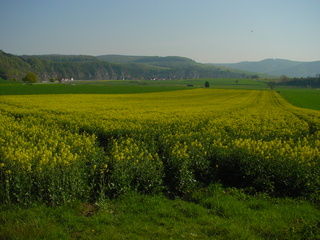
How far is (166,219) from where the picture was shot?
8.22m

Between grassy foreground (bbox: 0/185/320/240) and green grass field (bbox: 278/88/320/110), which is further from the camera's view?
green grass field (bbox: 278/88/320/110)

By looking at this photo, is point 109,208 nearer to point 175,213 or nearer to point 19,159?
point 175,213

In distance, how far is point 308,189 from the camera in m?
10.3

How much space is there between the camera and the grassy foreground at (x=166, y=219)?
7.30 meters

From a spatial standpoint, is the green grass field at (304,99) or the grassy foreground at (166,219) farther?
the green grass field at (304,99)

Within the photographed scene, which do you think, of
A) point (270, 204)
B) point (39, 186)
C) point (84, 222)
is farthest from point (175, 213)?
point (39, 186)

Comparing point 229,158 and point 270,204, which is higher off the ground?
point 229,158

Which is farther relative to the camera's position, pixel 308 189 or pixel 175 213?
pixel 308 189

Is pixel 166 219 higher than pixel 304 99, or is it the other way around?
pixel 304 99

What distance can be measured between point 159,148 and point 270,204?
6.24 meters

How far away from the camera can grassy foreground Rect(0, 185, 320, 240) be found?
7301 millimetres

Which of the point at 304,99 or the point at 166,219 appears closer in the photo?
the point at 166,219

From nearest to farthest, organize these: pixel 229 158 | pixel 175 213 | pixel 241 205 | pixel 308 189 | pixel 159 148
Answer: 1. pixel 175 213
2. pixel 241 205
3. pixel 308 189
4. pixel 229 158
5. pixel 159 148

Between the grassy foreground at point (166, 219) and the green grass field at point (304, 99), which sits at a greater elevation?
the green grass field at point (304, 99)
